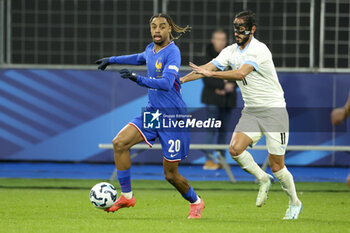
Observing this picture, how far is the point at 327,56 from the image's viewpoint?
15.7 metres

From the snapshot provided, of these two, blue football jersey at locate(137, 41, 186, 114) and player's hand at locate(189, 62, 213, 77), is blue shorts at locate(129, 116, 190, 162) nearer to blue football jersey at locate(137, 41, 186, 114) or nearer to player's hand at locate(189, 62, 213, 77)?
blue football jersey at locate(137, 41, 186, 114)

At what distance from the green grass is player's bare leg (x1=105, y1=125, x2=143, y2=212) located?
200 millimetres

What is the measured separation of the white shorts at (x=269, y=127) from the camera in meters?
8.89

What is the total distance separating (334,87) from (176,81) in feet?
25.2

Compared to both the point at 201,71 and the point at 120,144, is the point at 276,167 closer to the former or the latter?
the point at 201,71

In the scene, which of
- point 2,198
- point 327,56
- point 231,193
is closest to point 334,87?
point 327,56

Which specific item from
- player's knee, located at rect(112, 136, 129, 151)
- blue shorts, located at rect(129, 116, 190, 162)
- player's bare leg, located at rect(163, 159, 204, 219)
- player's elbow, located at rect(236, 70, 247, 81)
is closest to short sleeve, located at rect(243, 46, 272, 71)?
player's elbow, located at rect(236, 70, 247, 81)

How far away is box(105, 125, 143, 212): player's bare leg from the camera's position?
8.56 m

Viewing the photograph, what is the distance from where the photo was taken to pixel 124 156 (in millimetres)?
8656

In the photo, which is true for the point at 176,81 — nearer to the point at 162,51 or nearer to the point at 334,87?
the point at 162,51

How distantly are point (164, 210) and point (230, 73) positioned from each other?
2126mm

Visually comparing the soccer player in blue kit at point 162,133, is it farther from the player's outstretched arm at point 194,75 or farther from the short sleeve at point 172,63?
the player's outstretched arm at point 194,75

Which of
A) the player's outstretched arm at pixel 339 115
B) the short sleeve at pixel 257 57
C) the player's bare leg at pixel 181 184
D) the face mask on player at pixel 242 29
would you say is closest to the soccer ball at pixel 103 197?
the player's bare leg at pixel 181 184

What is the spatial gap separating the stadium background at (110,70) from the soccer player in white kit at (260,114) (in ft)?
20.5
